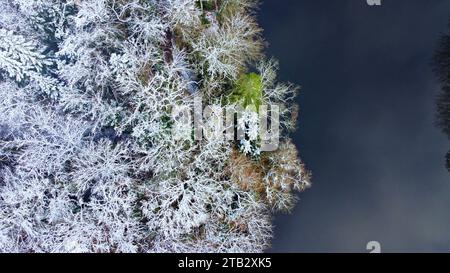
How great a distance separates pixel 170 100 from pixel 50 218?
11.3 feet

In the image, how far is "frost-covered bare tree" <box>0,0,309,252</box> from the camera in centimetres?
792

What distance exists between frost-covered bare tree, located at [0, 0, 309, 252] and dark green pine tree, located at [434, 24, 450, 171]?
4.49 metres

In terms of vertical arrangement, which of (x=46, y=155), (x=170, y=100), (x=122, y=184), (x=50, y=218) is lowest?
(x=50, y=218)

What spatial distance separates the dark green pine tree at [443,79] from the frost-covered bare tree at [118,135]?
4488 mm

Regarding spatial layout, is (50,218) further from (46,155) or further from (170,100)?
(170,100)

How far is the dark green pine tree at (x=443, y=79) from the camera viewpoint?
9.20 metres

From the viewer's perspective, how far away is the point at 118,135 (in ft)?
27.0

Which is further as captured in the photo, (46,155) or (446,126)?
(446,126)

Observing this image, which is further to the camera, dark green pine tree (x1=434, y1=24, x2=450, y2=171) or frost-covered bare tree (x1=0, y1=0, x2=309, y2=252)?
dark green pine tree (x1=434, y1=24, x2=450, y2=171)

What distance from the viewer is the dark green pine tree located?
9.20 meters

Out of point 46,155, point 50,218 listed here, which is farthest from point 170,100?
point 50,218

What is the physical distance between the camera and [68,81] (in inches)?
322

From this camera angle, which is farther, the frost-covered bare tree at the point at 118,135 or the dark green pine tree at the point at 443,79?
the dark green pine tree at the point at 443,79

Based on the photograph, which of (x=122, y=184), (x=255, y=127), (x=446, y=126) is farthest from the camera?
(x=446, y=126)
